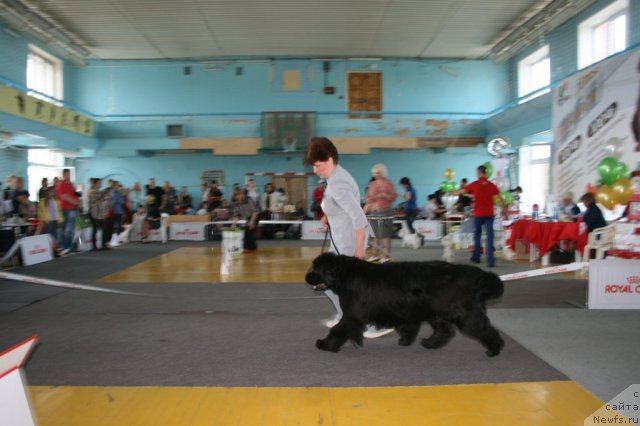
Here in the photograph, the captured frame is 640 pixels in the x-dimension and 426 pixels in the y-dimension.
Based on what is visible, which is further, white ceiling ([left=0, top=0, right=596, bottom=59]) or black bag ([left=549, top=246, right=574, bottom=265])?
white ceiling ([left=0, top=0, right=596, bottom=59])

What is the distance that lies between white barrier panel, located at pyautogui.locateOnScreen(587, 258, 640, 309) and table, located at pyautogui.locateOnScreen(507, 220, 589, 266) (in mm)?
2681

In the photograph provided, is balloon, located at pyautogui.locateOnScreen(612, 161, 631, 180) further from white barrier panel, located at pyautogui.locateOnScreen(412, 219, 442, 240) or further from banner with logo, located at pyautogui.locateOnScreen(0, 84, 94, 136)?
banner with logo, located at pyautogui.locateOnScreen(0, 84, 94, 136)

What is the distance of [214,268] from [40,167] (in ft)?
33.2

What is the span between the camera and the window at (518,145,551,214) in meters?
14.9

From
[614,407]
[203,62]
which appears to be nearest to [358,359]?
[614,407]

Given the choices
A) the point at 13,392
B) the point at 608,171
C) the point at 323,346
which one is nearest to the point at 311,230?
the point at 608,171

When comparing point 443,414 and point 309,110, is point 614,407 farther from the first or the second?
point 309,110

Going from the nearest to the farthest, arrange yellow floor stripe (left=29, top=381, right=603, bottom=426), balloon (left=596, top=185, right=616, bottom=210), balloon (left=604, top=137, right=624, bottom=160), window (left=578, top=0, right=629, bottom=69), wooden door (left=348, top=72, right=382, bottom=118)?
yellow floor stripe (left=29, top=381, right=603, bottom=426) → balloon (left=596, top=185, right=616, bottom=210) → balloon (left=604, top=137, right=624, bottom=160) → window (left=578, top=0, right=629, bottom=69) → wooden door (left=348, top=72, right=382, bottom=118)

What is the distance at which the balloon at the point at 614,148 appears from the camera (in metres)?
9.23

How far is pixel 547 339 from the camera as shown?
12.9ft

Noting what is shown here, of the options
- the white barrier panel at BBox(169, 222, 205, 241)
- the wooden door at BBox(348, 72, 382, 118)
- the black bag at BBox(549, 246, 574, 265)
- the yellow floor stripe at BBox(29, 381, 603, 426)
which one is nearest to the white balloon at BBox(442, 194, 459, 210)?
the wooden door at BBox(348, 72, 382, 118)

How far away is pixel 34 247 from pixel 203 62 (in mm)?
10905

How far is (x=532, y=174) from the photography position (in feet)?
50.5

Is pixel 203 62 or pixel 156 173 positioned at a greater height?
pixel 203 62
